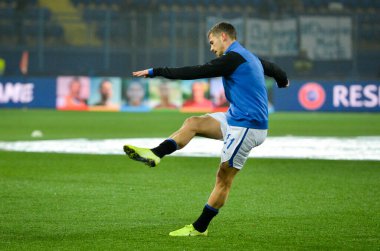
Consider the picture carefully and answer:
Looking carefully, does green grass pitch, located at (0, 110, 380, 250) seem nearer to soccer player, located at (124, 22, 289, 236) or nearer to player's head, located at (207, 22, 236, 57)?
soccer player, located at (124, 22, 289, 236)

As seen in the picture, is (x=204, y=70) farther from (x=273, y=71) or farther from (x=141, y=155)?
(x=273, y=71)

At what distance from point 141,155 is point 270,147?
11.8m

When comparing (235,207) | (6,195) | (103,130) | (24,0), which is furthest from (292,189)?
(24,0)

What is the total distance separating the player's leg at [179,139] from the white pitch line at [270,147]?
346 inches

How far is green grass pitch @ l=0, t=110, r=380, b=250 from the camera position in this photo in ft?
25.8

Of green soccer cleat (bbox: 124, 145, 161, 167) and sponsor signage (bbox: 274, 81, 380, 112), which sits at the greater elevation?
green soccer cleat (bbox: 124, 145, 161, 167)

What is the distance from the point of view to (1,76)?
36625 millimetres

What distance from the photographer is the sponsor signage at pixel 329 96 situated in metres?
35.6

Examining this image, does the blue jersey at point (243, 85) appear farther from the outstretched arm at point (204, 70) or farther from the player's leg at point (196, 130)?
the player's leg at point (196, 130)

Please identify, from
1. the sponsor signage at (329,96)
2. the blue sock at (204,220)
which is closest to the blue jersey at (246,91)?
the blue sock at (204,220)

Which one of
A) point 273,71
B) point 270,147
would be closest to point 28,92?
point 270,147

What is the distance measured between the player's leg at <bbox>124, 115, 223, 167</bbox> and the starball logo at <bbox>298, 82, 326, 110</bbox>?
28.3 meters

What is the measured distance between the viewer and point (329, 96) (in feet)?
118

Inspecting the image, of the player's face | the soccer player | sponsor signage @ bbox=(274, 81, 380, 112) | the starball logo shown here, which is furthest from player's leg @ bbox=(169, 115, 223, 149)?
the starball logo
